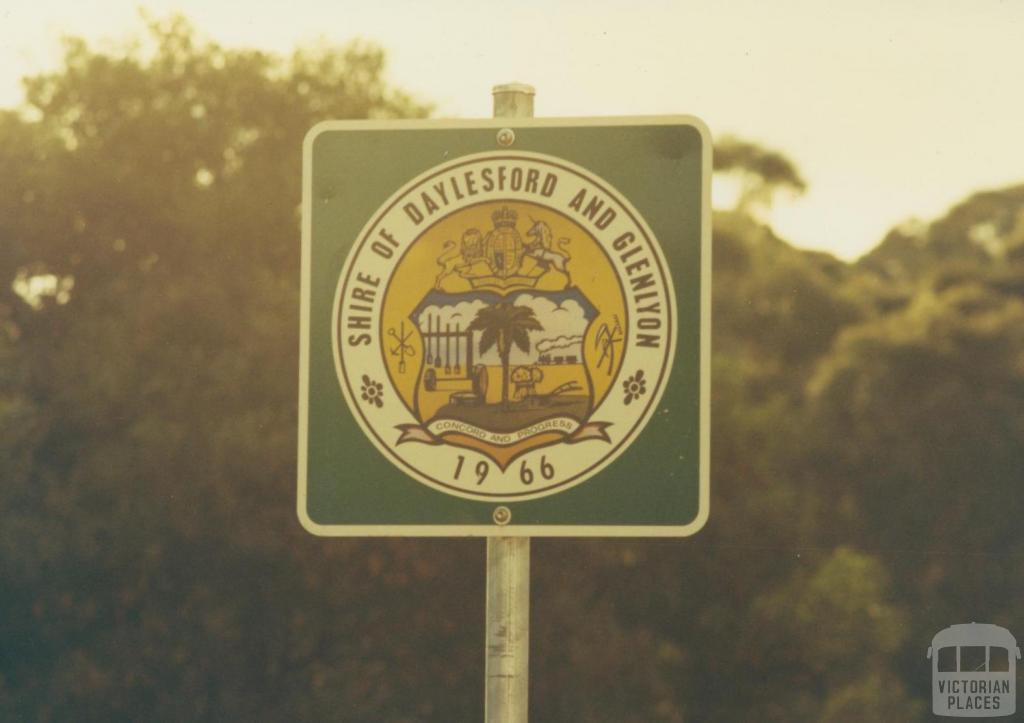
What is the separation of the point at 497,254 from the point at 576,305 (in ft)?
0.32

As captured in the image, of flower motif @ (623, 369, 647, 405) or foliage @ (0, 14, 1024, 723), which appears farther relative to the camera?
foliage @ (0, 14, 1024, 723)

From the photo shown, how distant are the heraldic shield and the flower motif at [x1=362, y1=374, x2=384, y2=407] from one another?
0.02m

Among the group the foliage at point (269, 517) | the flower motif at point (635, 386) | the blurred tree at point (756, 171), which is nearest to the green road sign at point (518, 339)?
the flower motif at point (635, 386)

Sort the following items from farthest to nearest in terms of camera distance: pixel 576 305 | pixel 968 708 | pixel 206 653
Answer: pixel 206 653 < pixel 968 708 < pixel 576 305

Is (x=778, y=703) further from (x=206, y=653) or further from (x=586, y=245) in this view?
(x=586, y=245)

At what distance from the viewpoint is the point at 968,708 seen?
12.4 m

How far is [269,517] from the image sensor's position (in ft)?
44.0

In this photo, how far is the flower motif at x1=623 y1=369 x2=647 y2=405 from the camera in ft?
5.67

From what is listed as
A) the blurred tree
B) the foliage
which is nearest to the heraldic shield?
the foliage

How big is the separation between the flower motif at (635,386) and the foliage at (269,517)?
11679 millimetres

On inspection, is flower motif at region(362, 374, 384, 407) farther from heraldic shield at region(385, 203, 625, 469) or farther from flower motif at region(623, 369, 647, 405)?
flower motif at region(623, 369, 647, 405)

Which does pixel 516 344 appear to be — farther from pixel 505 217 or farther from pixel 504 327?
pixel 505 217

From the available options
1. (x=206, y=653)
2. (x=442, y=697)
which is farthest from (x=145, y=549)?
(x=442, y=697)

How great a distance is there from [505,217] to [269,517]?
1191cm
